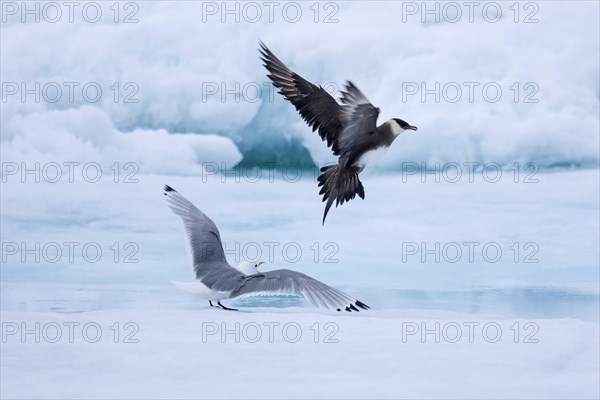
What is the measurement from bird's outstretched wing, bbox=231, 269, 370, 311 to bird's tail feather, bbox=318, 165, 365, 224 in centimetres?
31

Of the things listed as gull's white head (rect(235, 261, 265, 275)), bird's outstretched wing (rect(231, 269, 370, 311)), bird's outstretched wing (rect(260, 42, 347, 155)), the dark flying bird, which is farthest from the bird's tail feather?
gull's white head (rect(235, 261, 265, 275))

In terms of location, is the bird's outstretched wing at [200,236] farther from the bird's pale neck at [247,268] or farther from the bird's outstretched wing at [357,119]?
the bird's outstretched wing at [357,119]

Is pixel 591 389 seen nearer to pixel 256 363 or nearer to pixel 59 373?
pixel 256 363

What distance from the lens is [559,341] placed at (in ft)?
12.8

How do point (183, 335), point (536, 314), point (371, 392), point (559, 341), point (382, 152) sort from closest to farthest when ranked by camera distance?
1. point (382, 152)
2. point (371, 392)
3. point (183, 335)
4. point (559, 341)
5. point (536, 314)

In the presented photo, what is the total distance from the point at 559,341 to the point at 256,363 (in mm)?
1378

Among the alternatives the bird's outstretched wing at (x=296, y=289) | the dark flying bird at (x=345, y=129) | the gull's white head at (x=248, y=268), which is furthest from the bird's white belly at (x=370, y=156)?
the gull's white head at (x=248, y=268)

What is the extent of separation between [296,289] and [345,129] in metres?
0.59

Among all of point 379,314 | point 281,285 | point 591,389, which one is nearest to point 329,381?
point 281,285

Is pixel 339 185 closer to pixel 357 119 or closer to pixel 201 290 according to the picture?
pixel 357 119

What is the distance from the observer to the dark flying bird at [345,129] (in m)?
3.08

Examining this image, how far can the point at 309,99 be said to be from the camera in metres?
3.24

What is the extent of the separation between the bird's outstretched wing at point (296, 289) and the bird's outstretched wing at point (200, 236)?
277 millimetres

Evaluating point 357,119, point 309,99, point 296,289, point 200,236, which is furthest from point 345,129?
point 200,236
